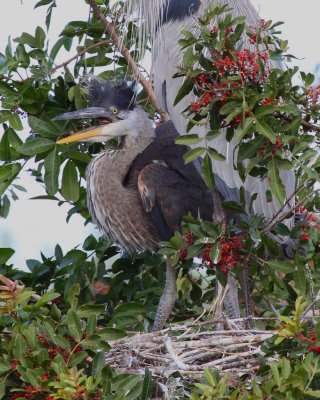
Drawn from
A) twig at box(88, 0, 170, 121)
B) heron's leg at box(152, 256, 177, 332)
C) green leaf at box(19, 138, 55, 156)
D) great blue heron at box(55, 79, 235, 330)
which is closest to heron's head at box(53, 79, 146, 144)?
great blue heron at box(55, 79, 235, 330)

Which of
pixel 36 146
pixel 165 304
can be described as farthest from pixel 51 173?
pixel 165 304

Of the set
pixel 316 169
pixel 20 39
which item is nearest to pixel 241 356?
pixel 316 169

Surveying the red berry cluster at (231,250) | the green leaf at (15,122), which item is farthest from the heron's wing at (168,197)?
the red berry cluster at (231,250)

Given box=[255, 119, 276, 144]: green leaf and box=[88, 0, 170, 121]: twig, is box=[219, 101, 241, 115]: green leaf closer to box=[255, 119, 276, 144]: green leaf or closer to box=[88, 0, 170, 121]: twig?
box=[255, 119, 276, 144]: green leaf

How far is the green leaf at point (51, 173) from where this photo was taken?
2.85 m

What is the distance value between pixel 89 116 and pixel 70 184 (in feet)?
1.35

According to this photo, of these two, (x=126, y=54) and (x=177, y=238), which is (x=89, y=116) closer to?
(x=126, y=54)

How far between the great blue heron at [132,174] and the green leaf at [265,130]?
1.33m

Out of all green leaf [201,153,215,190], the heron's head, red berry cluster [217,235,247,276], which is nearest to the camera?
green leaf [201,153,215,190]

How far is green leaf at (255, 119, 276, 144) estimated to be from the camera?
6.16 ft

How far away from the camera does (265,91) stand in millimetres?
1948

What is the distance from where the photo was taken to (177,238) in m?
2.50

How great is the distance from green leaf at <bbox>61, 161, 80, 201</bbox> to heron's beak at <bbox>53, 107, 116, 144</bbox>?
134mm

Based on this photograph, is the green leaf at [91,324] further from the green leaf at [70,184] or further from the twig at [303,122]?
the green leaf at [70,184]
